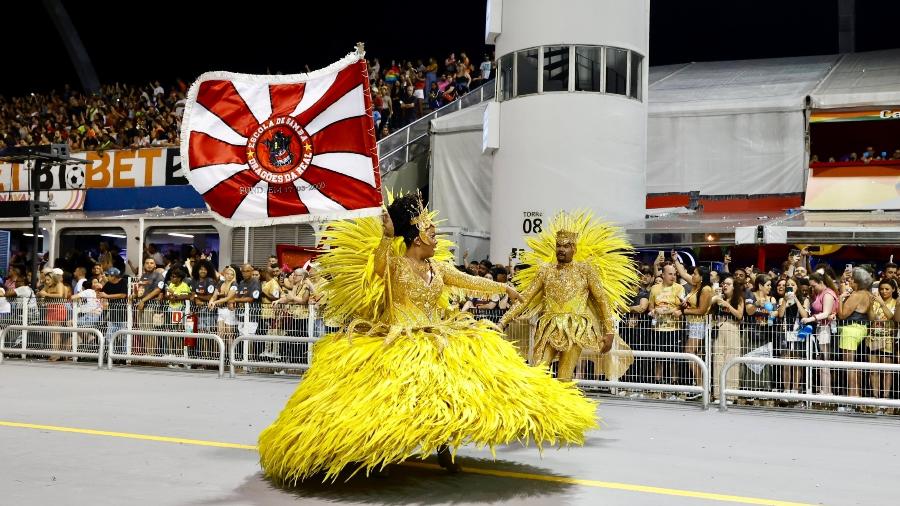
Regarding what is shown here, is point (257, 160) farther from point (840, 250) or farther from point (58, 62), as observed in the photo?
point (58, 62)

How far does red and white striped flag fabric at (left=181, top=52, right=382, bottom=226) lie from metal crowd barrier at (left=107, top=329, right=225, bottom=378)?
5.93 meters

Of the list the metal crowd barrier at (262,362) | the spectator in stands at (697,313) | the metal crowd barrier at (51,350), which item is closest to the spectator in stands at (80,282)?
the metal crowd barrier at (51,350)

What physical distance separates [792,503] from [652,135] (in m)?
18.3

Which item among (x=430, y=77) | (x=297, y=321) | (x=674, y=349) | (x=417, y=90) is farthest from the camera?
(x=430, y=77)

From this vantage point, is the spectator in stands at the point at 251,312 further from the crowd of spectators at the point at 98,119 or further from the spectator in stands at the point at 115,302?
the crowd of spectators at the point at 98,119

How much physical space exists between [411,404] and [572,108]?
13.5 metres

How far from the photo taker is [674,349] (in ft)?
36.7

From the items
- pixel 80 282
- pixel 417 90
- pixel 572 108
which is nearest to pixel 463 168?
pixel 417 90

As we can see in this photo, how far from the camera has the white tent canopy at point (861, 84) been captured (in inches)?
837

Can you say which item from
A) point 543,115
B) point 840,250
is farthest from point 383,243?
point 840,250

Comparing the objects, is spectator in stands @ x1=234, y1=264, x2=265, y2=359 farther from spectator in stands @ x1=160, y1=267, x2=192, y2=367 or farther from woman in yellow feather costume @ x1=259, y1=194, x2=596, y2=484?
woman in yellow feather costume @ x1=259, y1=194, x2=596, y2=484

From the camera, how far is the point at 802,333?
1050 cm

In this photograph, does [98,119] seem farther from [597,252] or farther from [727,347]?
[597,252]

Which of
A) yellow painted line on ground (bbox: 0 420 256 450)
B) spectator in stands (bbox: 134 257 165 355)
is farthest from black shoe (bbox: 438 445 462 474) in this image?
spectator in stands (bbox: 134 257 165 355)
